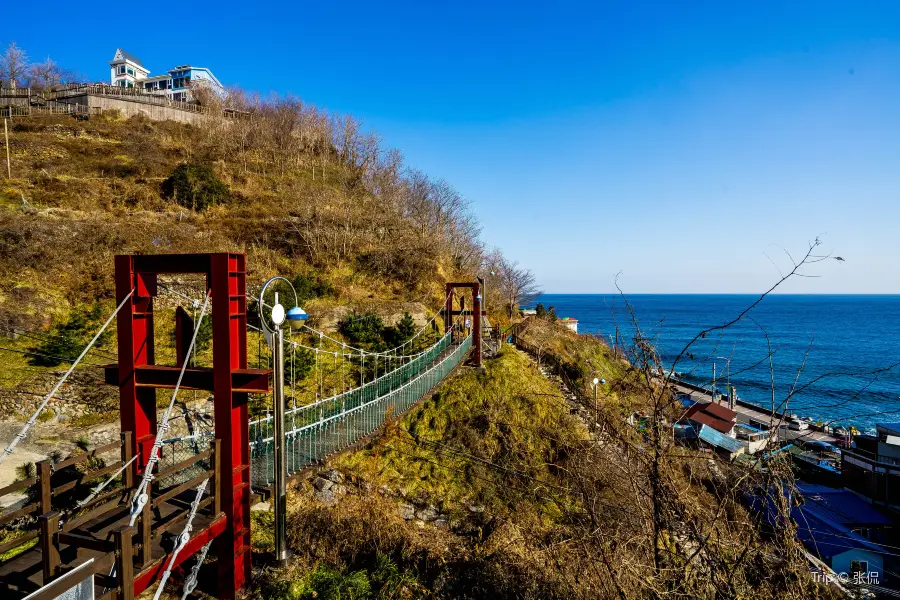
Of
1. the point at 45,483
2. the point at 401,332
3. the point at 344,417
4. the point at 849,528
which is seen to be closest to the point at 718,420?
the point at 849,528

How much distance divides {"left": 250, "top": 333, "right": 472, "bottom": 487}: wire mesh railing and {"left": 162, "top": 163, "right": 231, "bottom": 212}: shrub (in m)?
14.6

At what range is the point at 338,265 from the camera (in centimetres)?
1912

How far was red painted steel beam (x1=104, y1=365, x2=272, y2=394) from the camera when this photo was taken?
4988mm

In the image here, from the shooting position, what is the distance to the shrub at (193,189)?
20766 millimetres

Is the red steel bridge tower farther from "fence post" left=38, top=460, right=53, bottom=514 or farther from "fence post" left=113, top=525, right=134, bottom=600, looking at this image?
"fence post" left=38, top=460, right=53, bottom=514

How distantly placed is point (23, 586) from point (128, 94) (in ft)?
122

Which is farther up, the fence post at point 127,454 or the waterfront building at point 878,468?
the fence post at point 127,454

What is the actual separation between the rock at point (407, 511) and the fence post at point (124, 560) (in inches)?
228

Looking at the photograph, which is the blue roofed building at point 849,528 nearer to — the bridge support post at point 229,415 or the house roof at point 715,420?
the house roof at point 715,420

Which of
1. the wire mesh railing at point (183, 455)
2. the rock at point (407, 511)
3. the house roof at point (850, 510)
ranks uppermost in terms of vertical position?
the wire mesh railing at point (183, 455)

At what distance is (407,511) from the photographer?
29.8 ft

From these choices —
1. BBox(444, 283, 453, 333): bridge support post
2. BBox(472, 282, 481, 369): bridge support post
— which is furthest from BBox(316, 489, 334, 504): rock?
BBox(444, 283, 453, 333): bridge support post

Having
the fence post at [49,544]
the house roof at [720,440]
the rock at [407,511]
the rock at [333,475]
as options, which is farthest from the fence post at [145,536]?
the house roof at [720,440]

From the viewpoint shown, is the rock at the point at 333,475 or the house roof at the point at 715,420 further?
the house roof at the point at 715,420
